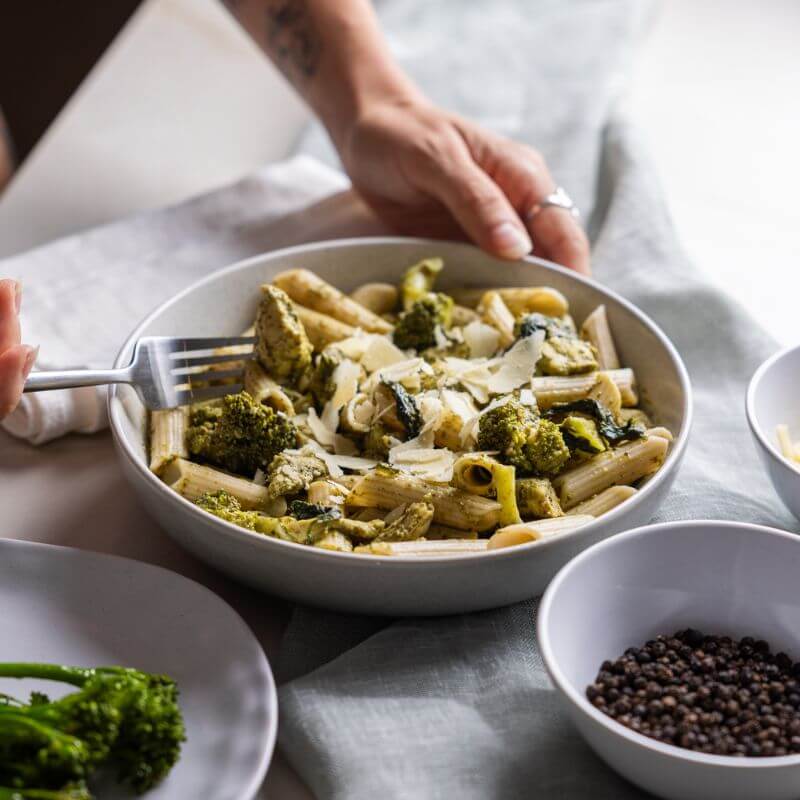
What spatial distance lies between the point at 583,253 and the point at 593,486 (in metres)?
1.00

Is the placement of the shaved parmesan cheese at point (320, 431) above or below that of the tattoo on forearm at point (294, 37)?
below

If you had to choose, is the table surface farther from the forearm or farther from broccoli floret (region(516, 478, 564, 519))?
broccoli floret (region(516, 478, 564, 519))

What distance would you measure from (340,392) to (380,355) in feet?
0.57

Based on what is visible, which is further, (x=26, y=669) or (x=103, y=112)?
(x=103, y=112)

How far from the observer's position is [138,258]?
3135 millimetres

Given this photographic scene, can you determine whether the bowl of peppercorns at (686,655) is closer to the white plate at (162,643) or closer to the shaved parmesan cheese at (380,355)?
the white plate at (162,643)

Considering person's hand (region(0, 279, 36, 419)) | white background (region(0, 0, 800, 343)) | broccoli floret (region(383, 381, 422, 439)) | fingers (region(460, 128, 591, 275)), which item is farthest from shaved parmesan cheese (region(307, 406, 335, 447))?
white background (region(0, 0, 800, 343))

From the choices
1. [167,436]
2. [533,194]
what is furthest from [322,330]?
[533,194]

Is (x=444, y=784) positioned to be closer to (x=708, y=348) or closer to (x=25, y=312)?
(x=708, y=348)

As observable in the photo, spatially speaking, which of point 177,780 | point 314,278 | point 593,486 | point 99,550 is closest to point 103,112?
point 314,278

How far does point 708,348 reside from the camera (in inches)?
111

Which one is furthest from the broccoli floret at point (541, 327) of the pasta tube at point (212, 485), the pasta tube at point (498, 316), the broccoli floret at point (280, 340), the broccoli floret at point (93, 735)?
the broccoli floret at point (93, 735)

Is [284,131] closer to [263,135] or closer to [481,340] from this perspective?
[263,135]

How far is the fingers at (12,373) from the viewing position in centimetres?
193
